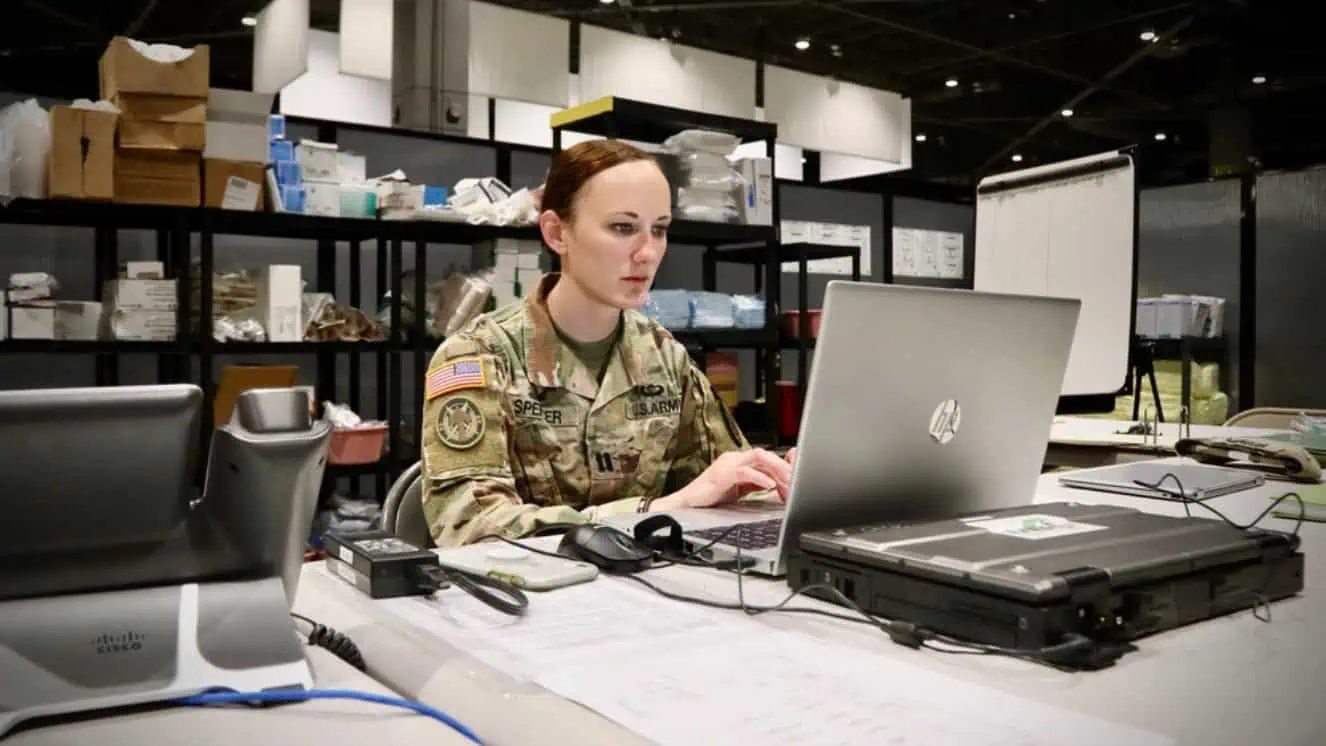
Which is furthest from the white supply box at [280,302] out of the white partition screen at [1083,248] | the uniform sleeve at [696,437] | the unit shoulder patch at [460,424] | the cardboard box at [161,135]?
the white partition screen at [1083,248]

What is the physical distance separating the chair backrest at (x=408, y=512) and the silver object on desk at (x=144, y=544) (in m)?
0.87

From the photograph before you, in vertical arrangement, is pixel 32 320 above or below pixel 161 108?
below

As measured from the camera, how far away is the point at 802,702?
0.71m

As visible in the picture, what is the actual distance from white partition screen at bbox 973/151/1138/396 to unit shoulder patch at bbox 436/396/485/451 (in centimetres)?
114

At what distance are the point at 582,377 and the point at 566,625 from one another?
92 cm

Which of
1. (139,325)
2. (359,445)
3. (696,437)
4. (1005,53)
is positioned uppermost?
(1005,53)

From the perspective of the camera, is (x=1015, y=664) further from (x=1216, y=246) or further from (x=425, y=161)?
(x=1216, y=246)

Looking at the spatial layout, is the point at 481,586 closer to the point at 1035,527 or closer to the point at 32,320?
the point at 1035,527

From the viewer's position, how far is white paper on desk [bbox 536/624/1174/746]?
652 millimetres

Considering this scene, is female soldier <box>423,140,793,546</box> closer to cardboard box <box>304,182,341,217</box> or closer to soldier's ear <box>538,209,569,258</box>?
soldier's ear <box>538,209,569,258</box>

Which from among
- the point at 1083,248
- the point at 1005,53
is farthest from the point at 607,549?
the point at 1005,53

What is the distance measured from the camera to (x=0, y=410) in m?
0.66

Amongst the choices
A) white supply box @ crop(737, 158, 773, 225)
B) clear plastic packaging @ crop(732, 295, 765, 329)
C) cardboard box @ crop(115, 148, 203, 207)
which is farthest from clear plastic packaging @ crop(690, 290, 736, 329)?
cardboard box @ crop(115, 148, 203, 207)

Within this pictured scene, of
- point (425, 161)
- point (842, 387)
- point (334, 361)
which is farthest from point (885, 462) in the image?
point (425, 161)
